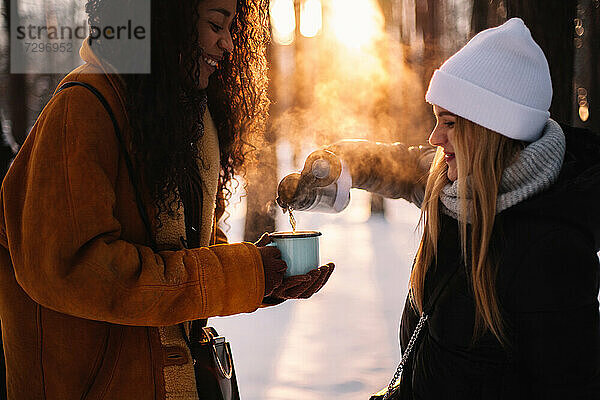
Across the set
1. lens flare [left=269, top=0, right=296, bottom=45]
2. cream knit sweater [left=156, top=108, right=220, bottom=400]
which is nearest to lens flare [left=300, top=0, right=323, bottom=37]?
lens flare [left=269, top=0, right=296, bottom=45]

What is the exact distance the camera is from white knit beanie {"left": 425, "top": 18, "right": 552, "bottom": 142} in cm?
127

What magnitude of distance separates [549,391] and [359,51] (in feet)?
15.0

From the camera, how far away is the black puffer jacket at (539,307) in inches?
43.8

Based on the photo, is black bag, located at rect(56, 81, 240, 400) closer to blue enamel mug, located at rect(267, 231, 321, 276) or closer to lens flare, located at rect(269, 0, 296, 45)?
blue enamel mug, located at rect(267, 231, 321, 276)

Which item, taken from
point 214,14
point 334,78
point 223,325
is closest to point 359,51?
point 334,78

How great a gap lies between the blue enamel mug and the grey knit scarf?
1.19ft

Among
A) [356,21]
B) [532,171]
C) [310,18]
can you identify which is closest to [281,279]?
[532,171]

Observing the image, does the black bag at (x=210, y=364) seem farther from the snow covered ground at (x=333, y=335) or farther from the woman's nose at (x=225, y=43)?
the snow covered ground at (x=333, y=335)

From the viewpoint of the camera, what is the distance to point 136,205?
114 centimetres

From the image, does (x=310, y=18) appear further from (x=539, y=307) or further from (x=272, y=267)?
(x=539, y=307)

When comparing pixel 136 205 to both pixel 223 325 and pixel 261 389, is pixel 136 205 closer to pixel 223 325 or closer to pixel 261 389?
pixel 261 389

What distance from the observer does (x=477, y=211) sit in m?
1.24

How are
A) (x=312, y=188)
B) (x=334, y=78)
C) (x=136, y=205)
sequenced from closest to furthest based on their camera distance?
1. (x=136, y=205)
2. (x=312, y=188)
3. (x=334, y=78)

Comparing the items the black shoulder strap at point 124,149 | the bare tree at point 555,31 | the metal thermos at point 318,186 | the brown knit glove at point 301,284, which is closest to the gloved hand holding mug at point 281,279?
the brown knit glove at point 301,284
